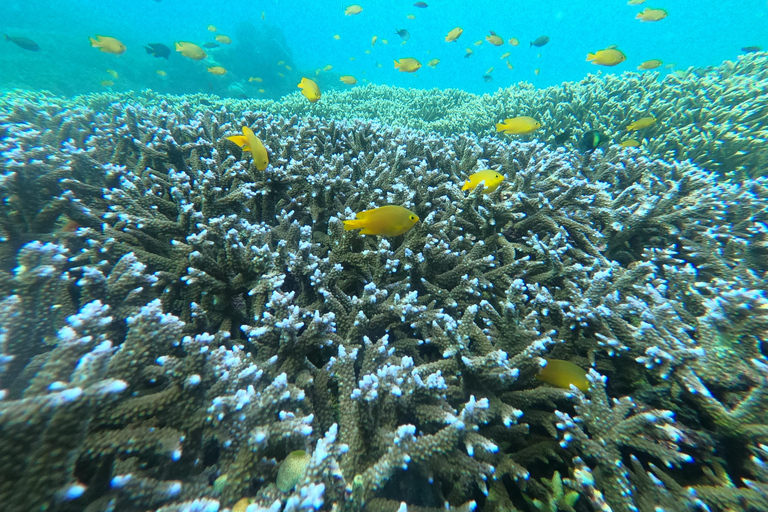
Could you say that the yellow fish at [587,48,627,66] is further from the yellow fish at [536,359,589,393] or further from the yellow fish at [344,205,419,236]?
the yellow fish at [536,359,589,393]

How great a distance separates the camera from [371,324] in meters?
2.45

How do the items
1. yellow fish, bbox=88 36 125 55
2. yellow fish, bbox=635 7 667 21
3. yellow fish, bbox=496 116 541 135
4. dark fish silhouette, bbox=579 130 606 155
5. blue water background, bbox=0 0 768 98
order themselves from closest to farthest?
yellow fish, bbox=496 116 541 135 → dark fish silhouette, bbox=579 130 606 155 → yellow fish, bbox=88 36 125 55 → yellow fish, bbox=635 7 667 21 → blue water background, bbox=0 0 768 98

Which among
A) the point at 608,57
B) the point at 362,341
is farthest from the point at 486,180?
the point at 608,57

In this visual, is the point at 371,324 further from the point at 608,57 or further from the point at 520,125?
Result: the point at 608,57

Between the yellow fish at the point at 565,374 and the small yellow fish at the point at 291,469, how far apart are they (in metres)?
1.67

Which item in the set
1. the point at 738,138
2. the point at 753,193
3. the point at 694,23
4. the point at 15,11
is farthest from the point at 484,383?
the point at 694,23

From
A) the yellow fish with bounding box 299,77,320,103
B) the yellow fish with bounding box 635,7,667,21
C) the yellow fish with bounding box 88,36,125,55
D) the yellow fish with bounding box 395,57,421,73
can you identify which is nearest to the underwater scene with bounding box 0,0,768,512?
the yellow fish with bounding box 299,77,320,103

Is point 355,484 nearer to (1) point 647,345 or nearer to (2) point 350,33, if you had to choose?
(1) point 647,345

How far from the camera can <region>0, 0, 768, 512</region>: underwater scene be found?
150 centimetres

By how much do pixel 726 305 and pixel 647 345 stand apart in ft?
2.19

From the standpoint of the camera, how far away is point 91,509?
3.94 feet

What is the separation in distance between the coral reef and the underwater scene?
2 centimetres

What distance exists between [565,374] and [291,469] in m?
1.86

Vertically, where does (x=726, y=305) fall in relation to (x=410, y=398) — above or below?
above
